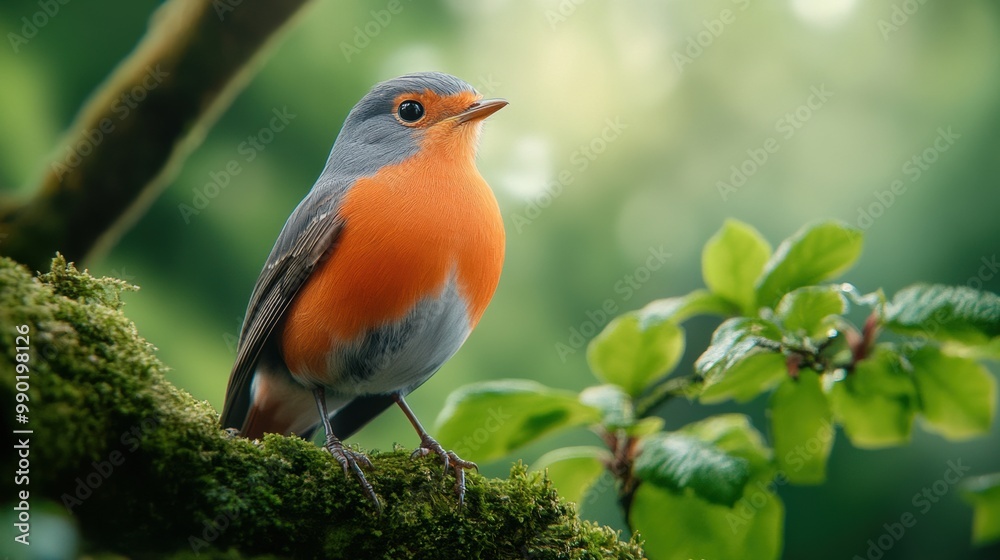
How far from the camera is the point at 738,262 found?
7.97ft

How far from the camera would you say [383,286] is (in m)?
2.46

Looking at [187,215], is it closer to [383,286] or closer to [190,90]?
[190,90]

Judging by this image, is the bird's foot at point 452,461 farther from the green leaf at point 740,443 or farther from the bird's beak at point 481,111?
the bird's beak at point 481,111

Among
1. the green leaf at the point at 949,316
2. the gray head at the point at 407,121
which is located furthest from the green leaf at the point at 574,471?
the gray head at the point at 407,121

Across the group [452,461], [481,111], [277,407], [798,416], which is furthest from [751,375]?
[277,407]

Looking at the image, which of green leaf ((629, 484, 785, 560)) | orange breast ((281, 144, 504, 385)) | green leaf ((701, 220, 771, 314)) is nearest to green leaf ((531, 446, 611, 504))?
green leaf ((629, 484, 785, 560))

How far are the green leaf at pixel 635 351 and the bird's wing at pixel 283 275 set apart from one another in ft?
3.33

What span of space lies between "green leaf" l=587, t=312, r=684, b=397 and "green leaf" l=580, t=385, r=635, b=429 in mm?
56

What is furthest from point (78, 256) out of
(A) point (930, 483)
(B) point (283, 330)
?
(A) point (930, 483)

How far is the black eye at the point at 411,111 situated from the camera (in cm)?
305

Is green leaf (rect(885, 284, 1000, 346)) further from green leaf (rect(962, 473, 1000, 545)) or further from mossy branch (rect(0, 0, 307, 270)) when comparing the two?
mossy branch (rect(0, 0, 307, 270))

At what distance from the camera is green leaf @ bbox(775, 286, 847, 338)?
6.52 ft

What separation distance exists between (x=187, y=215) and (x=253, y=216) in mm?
459

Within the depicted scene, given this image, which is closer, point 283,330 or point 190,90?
point 283,330
